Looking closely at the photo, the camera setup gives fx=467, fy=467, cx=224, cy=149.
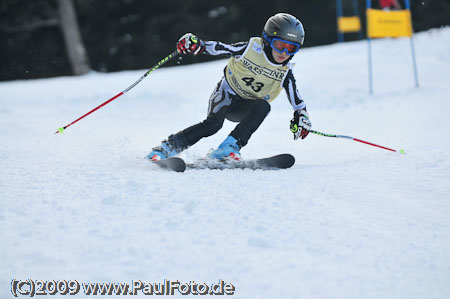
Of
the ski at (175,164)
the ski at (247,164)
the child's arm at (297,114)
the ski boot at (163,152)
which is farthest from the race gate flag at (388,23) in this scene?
the ski at (175,164)

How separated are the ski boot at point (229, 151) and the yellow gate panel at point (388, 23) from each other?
5204 millimetres

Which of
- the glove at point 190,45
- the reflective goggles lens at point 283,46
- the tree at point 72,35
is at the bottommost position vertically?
the tree at point 72,35

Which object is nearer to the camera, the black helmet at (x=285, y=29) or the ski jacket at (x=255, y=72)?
the black helmet at (x=285, y=29)

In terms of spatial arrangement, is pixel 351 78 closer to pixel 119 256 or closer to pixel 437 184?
pixel 437 184

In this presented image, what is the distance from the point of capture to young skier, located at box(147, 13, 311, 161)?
11.9 feet

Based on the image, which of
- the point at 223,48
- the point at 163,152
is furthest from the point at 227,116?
the point at 163,152

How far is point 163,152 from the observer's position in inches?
142

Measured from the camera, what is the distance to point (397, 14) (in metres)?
7.95

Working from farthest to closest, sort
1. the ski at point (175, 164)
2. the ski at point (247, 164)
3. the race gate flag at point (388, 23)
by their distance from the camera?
Result: the race gate flag at point (388, 23) < the ski at point (247, 164) < the ski at point (175, 164)

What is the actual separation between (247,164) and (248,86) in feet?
2.44

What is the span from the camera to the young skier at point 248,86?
3.62 metres

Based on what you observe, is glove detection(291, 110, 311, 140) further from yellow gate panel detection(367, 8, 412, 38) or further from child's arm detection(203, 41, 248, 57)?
yellow gate panel detection(367, 8, 412, 38)

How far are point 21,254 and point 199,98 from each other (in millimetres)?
6864

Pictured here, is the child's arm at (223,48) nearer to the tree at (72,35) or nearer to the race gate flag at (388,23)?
the race gate flag at (388,23)
